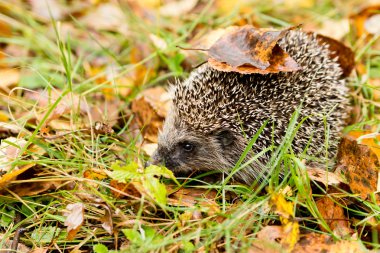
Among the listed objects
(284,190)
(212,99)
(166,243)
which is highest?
(212,99)

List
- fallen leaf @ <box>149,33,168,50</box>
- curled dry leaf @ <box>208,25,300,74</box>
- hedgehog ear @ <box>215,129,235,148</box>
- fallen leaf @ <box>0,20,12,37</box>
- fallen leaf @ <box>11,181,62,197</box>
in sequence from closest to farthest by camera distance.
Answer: fallen leaf @ <box>11,181,62,197</box>
curled dry leaf @ <box>208,25,300,74</box>
hedgehog ear @ <box>215,129,235,148</box>
fallen leaf @ <box>149,33,168,50</box>
fallen leaf @ <box>0,20,12,37</box>

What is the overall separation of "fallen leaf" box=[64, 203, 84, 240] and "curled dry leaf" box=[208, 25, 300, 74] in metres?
1.22

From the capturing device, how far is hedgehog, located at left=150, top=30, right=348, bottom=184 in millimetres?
2980

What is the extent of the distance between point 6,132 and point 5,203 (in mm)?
643

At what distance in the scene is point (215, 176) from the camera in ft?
10.8

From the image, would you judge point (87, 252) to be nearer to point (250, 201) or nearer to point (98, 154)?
point (98, 154)

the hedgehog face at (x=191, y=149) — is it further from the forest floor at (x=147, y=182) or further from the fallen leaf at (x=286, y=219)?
the fallen leaf at (x=286, y=219)

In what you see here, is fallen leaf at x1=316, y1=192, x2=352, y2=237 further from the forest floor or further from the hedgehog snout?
the hedgehog snout

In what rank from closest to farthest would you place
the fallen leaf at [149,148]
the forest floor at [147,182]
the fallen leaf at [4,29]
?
the forest floor at [147,182] → the fallen leaf at [149,148] → the fallen leaf at [4,29]

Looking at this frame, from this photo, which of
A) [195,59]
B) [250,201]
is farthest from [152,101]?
[250,201]

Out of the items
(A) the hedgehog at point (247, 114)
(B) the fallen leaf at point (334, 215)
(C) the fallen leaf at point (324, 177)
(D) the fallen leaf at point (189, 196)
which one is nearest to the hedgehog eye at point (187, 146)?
(A) the hedgehog at point (247, 114)

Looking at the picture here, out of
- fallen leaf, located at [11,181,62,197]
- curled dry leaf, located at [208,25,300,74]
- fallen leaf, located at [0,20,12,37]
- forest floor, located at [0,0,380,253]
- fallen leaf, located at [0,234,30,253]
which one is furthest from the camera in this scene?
fallen leaf, located at [0,20,12,37]

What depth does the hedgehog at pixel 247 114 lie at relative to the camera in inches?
117

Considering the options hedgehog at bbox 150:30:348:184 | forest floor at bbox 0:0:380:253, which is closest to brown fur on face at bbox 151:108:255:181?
hedgehog at bbox 150:30:348:184
